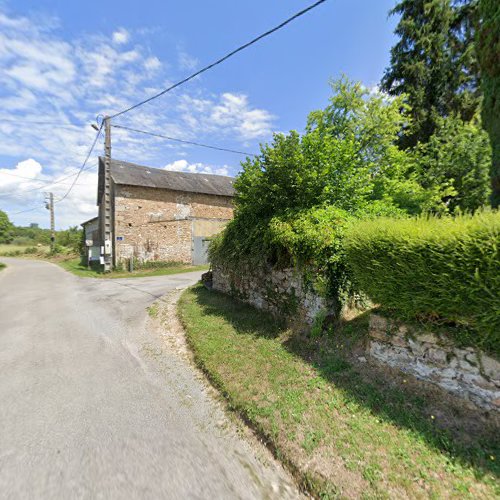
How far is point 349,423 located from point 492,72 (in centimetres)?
968

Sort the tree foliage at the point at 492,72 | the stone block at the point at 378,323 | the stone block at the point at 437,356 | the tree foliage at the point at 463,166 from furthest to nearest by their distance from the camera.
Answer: the tree foliage at the point at 463,166, the tree foliage at the point at 492,72, the stone block at the point at 378,323, the stone block at the point at 437,356

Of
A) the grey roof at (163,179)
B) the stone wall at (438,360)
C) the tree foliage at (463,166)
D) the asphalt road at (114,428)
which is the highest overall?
the grey roof at (163,179)

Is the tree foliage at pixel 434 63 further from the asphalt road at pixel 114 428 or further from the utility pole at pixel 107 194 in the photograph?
the utility pole at pixel 107 194

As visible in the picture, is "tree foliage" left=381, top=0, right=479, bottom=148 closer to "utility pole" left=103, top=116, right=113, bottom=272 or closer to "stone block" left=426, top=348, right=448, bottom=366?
"stone block" left=426, top=348, right=448, bottom=366

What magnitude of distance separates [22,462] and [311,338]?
3945 mm

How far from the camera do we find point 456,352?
2898 millimetres

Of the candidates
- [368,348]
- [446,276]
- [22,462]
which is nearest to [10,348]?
[22,462]

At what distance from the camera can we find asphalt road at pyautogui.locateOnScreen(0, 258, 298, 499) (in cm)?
222

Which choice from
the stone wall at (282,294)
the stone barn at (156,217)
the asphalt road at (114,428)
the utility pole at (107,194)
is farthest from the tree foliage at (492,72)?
the utility pole at (107,194)

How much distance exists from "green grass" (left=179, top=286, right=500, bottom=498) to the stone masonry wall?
1515cm

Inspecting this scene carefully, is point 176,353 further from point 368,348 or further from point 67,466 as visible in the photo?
point 368,348

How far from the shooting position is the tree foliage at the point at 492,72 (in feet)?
20.7

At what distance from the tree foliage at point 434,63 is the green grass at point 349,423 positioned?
44.2 feet

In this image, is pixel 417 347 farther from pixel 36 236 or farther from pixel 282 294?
pixel 36 236
